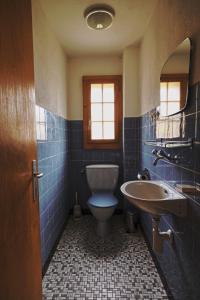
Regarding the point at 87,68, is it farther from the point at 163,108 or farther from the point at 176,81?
the point at 176,81

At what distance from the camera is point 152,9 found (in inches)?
65.0

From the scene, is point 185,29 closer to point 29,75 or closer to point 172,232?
point 29,75

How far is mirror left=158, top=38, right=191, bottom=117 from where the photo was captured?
105 centimetres

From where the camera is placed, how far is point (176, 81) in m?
1.19

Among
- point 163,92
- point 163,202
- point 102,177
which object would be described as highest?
point 163,92

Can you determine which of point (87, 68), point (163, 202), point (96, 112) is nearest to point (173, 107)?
point (163, 202)

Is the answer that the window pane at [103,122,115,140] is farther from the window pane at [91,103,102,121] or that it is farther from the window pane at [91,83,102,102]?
the window pane at [91,83,102,102]

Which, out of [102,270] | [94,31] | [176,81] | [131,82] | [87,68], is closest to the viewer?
[176,81]

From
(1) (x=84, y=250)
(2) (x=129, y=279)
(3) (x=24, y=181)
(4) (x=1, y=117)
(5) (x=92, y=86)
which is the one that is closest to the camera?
(4) (x=1, y=117)

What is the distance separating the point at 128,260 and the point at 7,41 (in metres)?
1.89

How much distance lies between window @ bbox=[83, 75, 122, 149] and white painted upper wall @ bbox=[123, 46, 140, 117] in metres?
0.22

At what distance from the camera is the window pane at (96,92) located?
Result: 2.66 metres

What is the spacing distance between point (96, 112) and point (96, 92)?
0.29m

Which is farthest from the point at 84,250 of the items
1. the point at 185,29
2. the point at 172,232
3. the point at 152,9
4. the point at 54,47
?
the point at 152,9
